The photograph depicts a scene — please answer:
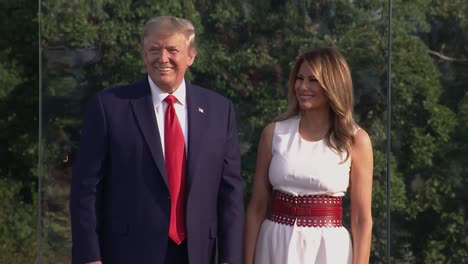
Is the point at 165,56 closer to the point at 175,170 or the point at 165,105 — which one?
the point at 165,105

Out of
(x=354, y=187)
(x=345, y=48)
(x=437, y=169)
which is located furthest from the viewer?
(x=437, y=169)

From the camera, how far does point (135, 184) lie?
3215mm

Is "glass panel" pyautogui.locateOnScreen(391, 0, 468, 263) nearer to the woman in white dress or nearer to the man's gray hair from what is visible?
the woman in white dress

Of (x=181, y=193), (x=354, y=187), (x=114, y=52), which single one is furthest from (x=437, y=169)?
(x=181, y=193)

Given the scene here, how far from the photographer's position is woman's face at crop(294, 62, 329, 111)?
3.46 m

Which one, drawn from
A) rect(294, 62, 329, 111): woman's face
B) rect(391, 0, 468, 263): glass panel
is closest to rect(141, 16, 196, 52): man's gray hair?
rect(294, 62, 329, 111): woman's face

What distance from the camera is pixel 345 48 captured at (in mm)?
5328

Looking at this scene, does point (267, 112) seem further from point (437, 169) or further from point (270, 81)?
point (437, 169)

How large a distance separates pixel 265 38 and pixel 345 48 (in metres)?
0.44

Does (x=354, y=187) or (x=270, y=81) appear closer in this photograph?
(x=354, y=187)

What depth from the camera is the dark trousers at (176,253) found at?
3.26 meters

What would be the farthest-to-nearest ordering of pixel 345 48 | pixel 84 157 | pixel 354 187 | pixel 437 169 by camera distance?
pixel 437 169 → pixel 345 48 → pixel 354 187 → pixel 84 157

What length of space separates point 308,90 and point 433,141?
2.38 meters

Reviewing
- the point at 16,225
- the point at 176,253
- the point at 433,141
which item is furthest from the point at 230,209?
the point at 16,225
